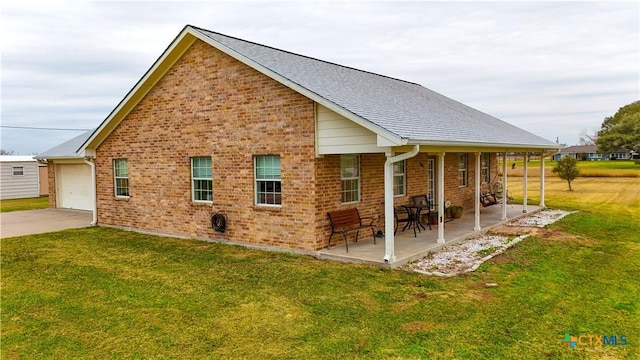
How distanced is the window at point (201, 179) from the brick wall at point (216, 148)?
0.16 metres

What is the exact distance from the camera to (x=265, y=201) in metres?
11.2

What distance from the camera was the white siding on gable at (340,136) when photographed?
30.8 ft

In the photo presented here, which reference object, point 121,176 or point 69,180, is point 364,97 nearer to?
point 121,176

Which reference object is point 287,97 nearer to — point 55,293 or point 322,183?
point 322,183

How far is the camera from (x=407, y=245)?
10.7 m

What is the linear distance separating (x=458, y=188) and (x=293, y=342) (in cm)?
1264

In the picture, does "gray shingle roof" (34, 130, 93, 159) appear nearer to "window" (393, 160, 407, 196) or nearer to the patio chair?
"window" (393, 160, 407, 196)

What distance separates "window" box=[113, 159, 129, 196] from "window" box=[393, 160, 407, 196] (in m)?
8.46

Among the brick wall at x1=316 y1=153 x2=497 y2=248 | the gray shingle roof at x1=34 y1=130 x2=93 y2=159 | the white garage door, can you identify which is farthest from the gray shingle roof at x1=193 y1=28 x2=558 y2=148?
the white garage door

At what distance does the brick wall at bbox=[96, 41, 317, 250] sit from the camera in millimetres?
10453

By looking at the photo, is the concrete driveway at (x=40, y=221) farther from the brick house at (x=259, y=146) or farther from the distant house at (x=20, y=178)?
the distant house at (x=20, y=178)

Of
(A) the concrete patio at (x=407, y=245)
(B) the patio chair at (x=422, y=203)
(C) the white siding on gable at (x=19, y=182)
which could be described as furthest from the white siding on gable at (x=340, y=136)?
(C) the white siding on gable at (x=19, y=182)

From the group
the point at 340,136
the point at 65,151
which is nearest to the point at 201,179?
the point at 340,136

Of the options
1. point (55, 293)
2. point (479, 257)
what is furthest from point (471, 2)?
point (55, 293)
